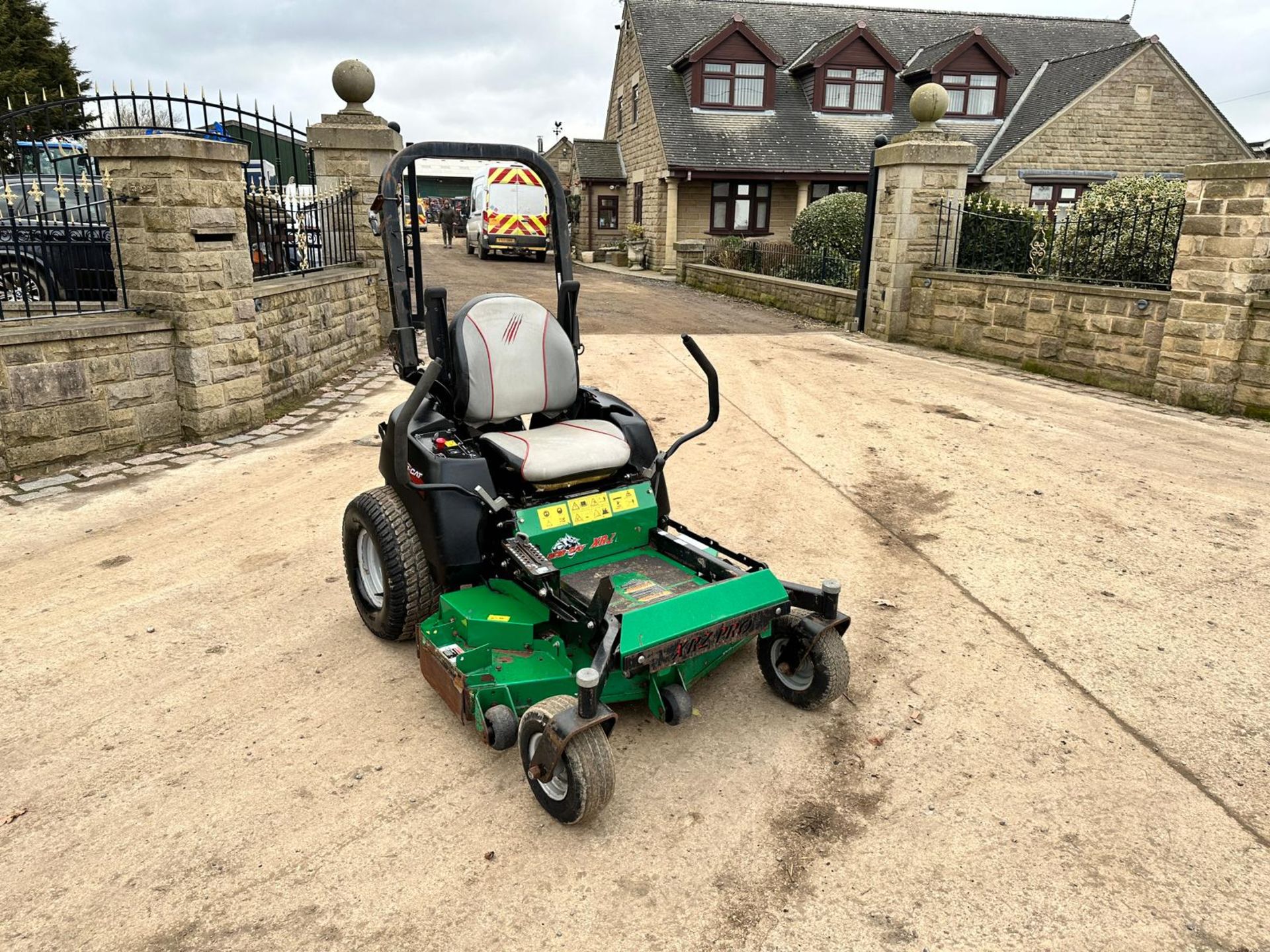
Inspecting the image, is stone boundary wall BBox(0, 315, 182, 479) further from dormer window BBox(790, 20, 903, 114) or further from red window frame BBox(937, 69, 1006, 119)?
red window frame BBox(937, 69, 1006, 119)

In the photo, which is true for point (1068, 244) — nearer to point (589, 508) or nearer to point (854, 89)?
point (589, 508)

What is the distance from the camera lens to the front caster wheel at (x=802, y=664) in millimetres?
3176

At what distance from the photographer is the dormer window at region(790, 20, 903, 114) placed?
23953 millimetres

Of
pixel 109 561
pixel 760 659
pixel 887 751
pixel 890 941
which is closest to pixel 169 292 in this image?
pixel 109 561

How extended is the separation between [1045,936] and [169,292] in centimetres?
686

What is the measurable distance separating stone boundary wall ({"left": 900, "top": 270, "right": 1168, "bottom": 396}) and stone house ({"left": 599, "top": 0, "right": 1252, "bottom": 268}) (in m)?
13.2

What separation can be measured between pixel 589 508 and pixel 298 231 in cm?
709

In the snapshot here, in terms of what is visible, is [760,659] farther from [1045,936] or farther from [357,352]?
[357,352]

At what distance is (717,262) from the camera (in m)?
20.4

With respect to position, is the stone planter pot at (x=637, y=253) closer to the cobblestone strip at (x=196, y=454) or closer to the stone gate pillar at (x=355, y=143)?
the stone gate pillar at (x=355, y=143)

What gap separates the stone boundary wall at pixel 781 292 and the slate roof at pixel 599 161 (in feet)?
31.1

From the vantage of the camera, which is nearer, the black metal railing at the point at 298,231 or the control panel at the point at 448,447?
the control panel at the point at 448,447

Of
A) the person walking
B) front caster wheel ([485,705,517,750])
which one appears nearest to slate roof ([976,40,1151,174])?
the person walking

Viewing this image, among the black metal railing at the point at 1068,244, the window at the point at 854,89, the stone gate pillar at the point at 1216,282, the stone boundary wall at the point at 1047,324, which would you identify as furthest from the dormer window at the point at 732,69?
the stone gate pillar at the point at 1216,282
